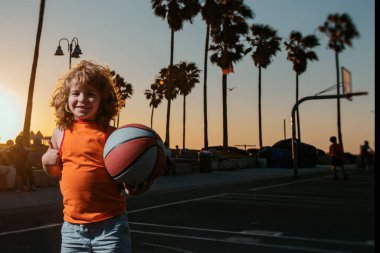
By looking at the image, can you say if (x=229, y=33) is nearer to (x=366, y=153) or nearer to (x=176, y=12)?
(x=176, y=12)

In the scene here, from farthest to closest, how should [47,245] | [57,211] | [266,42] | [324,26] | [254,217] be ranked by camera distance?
[266,42], [57,211], [254,217], [47,245], [324,26]

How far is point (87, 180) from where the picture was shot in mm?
3113

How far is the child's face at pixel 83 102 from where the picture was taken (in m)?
3.20

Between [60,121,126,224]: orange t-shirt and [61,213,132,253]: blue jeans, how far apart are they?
4 cm

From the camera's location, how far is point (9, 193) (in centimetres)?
1477

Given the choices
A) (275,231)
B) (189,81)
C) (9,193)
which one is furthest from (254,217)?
(189,81)

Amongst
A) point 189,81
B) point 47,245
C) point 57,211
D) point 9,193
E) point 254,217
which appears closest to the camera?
point 47,245

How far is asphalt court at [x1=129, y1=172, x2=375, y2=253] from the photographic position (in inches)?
277

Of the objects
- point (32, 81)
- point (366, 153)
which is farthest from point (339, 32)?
point (32, 81)

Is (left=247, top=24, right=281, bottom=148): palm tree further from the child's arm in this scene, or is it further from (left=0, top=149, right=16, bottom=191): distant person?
the child's arm

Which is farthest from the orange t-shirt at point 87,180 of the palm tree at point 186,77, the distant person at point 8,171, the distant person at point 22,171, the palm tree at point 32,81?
the palm tree at point 186,77

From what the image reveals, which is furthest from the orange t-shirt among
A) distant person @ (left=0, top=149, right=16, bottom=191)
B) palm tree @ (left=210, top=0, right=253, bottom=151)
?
palm tree @ (left=210, top=0, right=253, bottom=151)

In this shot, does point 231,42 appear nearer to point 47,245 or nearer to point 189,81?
point 189,81

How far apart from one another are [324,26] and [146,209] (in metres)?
9.98
